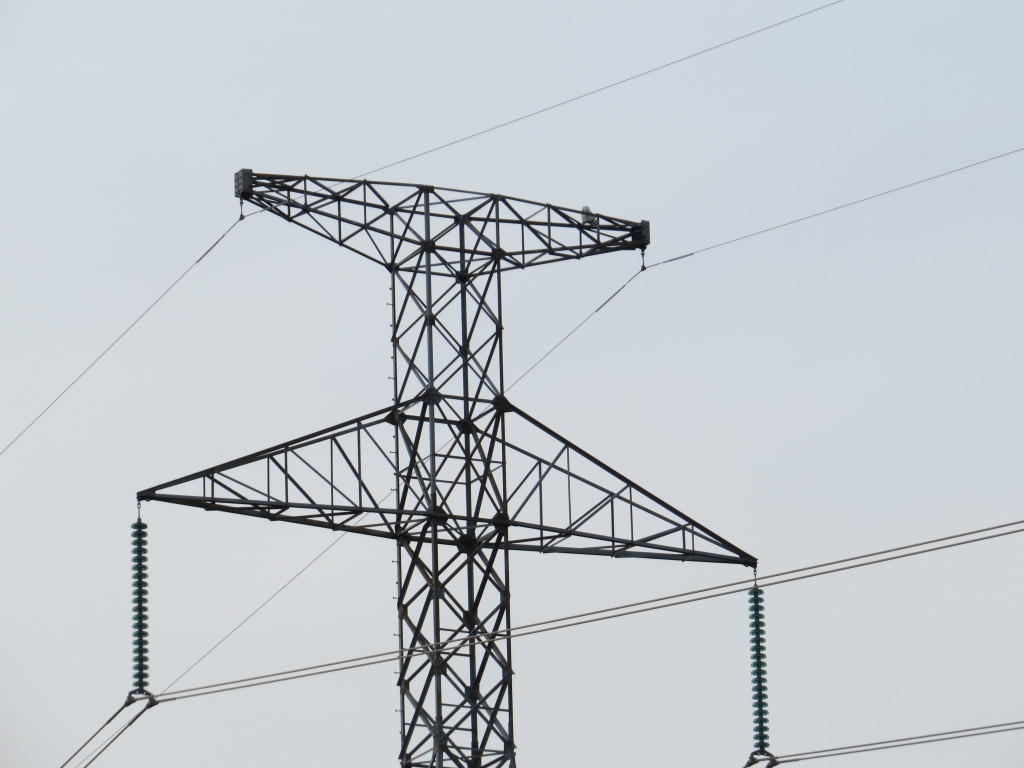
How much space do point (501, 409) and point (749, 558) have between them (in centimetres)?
487

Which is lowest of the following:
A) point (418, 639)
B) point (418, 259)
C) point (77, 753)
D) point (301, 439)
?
point (77, 753)

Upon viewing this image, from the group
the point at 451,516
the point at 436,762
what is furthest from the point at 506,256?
the point at 436,762

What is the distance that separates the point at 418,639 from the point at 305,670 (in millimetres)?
4909

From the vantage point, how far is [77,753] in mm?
39625

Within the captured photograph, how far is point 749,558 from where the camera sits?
45.0 m

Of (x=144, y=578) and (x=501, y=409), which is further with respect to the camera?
(x=501, y=409)

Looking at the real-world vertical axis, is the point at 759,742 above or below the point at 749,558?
below

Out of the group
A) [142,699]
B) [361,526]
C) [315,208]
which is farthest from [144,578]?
[315,208]

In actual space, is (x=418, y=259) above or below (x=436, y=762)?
above

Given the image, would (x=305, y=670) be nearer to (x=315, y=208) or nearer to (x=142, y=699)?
(x=142, y=699)

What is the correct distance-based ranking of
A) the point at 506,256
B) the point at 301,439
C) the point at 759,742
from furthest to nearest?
the point at 506,256, the point at 301,439, the point at 759,742

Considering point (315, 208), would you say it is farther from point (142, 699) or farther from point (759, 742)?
point (759, 742)

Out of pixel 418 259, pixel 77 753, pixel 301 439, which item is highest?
pixel 418 259

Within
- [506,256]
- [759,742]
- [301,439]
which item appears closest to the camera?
[759,742]
